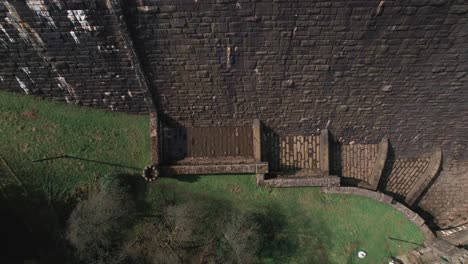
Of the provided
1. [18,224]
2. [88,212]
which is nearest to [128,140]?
[88,212]

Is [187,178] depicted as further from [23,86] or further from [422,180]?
[422,180]

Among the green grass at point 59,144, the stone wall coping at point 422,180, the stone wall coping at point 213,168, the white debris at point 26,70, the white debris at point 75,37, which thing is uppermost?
the white debris at point 75,37

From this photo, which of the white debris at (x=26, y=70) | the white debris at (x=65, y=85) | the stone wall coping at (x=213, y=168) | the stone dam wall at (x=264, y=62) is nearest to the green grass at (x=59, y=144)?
the stone dam wall at (x=264, y=62)

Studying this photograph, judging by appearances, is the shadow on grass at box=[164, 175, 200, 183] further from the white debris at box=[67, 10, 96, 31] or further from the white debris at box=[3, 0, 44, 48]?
the white debris at box=[3, 0, 44, 48]

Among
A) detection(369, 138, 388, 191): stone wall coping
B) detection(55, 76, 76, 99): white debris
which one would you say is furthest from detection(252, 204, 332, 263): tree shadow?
detection(55, 76, 76, 99): white debris

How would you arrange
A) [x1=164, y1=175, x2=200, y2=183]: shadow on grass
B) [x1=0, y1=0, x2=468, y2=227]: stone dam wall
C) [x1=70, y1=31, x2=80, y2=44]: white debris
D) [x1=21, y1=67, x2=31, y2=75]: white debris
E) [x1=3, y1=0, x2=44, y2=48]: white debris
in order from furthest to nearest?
1. [x1=164, y1=175, x2=200, y2=183]: shadow on grass
2. [x1=21, y1=67, x2=31, y2=75]: white debris
3. [x1=70, y1=31, x2=80, y2=44]: white debris
4. [x1=3, y1=0, x2=44, y2=48]: white debris
5. [x1=0, y1=0, x2=468, y2=227]: stone dam wall

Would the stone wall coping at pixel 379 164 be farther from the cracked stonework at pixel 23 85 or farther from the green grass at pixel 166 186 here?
the cracked stonework at pixel 23 85
